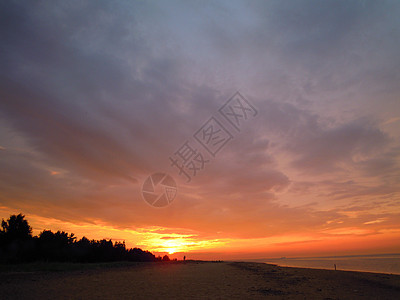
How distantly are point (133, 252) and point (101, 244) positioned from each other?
997cm

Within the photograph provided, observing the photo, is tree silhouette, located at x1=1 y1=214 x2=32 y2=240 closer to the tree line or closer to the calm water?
the tree line

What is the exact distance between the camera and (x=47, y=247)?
4000cm

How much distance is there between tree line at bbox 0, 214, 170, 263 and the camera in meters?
37.9

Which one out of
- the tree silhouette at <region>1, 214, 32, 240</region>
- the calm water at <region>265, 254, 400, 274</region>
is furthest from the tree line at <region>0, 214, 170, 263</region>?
the calm water at <region>265, 254, 400, 274</region>

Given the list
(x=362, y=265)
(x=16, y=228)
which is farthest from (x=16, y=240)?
(x=362, y=265)

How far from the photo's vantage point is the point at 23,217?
46844mm

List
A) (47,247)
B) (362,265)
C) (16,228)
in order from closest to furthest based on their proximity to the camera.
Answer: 1. (47,247)
2. (16,228)
3. (362,265)

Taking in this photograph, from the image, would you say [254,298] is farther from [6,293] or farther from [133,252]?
[133,252]

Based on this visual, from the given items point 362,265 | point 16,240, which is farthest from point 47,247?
point 362,265

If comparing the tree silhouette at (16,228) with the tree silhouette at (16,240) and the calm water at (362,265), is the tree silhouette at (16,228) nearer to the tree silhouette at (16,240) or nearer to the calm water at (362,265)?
the tree silhouette at (16,240)

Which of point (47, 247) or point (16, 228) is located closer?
point (47, 247)

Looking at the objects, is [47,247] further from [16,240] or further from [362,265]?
[362,265]

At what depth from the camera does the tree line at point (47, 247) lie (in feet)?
124

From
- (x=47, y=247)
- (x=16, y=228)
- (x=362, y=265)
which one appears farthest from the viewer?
(x=362, y=265)
